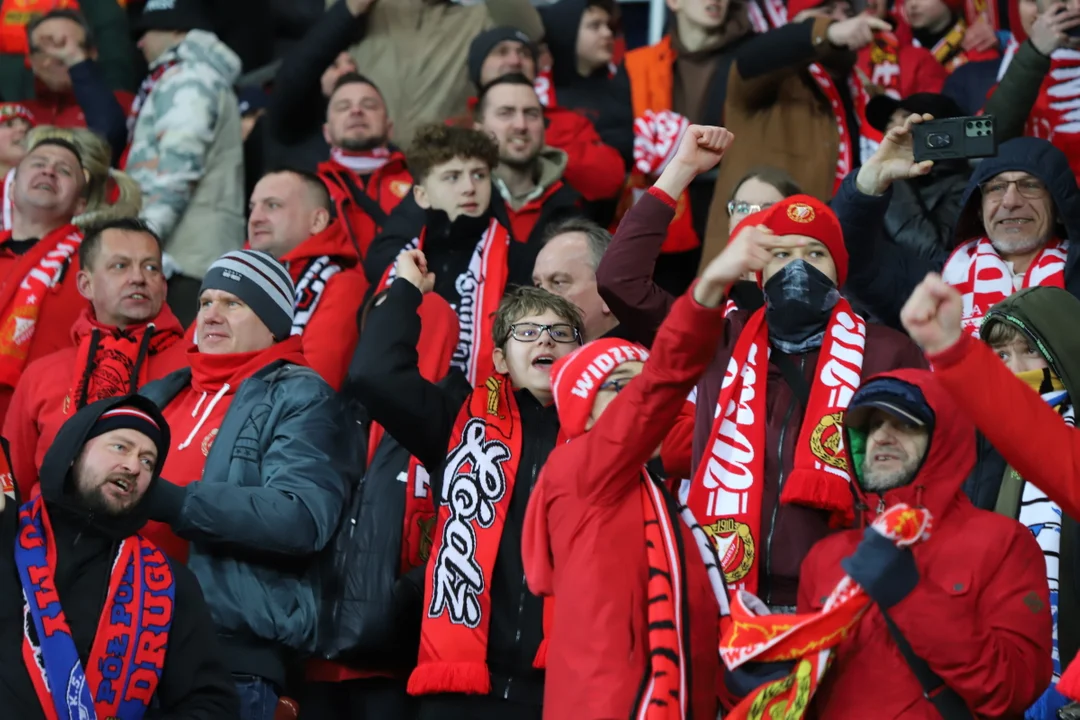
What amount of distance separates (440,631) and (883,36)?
402 cm

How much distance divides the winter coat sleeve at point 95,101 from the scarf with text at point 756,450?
14.1 ft

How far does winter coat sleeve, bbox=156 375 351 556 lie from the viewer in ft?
16.4

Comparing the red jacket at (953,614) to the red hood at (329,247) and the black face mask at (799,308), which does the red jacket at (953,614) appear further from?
the red hood at (329,247)

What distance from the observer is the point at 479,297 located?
6418mm

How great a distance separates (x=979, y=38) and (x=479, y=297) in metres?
3.07

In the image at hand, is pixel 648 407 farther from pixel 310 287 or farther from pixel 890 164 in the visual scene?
pixel 310 287

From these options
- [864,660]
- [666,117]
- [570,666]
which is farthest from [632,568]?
[666,117]

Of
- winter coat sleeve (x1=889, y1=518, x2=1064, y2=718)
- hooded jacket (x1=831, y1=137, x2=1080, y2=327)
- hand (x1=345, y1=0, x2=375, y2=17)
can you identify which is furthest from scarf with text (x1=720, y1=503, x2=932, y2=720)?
hand (x1=345, y1=0, x2=375, y2=17)

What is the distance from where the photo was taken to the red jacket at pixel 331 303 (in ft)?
20.6

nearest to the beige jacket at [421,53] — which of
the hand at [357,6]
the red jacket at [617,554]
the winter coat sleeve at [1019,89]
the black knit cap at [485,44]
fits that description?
the hand at [357,6]

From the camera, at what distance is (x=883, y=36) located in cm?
764

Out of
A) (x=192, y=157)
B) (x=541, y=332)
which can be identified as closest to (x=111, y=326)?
(x=192, y=157)

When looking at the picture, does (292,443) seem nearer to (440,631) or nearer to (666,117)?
(440,631)

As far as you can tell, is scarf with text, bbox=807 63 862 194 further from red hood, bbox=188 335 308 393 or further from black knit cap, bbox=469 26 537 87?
red hood, bbox=188 335 308 393
